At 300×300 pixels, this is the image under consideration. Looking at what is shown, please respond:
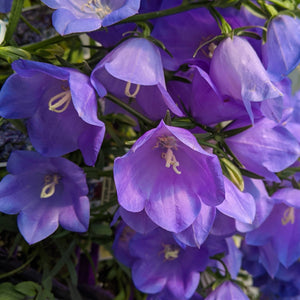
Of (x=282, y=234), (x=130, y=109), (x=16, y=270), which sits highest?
(x=130, y=109)

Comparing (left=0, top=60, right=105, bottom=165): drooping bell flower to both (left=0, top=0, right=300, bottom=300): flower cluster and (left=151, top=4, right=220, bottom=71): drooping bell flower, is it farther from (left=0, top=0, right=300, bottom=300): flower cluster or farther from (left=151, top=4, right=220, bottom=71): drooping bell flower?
(left=151, top=4, right=220, bottom=71): drooping bell flower

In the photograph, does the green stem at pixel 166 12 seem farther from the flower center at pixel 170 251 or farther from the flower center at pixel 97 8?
the flower center at pixel 170 251

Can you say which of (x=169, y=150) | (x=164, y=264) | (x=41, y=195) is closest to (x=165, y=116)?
(x=169, y=150)

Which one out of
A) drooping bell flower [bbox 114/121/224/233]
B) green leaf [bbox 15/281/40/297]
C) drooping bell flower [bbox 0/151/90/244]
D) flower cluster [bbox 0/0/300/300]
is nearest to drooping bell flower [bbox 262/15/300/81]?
flower cluster [bbox 0/0/300/300]

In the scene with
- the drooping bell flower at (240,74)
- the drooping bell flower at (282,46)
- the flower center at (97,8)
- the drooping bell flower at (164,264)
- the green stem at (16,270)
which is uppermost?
the drooping bell flower at (282,46)

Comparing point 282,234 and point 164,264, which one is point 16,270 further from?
point 282,234

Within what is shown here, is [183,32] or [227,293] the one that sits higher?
[183,32]

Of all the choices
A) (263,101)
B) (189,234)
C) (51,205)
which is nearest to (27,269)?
(51,205)

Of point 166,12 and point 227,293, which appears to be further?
point 227,293

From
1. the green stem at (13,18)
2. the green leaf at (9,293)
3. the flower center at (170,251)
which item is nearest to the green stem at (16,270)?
the green leaf at (9,293)
